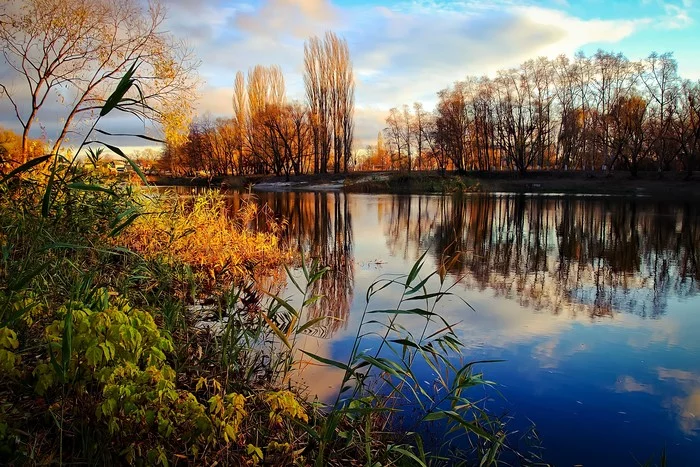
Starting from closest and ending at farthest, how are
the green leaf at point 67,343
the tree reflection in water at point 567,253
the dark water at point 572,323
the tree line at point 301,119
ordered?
the green leaf at point 67,343 < the dark water at point 572,323 < the tree reflection in water at point 567,253 < the tree line at point 301,119

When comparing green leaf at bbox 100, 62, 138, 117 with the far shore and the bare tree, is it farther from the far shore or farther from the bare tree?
the bare tree

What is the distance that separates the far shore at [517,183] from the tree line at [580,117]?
4.93 feet

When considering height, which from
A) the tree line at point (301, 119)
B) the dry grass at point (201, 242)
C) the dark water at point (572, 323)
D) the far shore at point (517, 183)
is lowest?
the dark water at point (572, 323)

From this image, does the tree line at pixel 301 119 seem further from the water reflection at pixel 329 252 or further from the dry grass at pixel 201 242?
the dry grass at pixel 201 242

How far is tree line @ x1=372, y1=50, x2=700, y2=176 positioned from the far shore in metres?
1.50

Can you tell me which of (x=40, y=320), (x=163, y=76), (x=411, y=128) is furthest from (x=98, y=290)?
(x=411, y=128)

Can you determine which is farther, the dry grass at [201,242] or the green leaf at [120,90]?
the dry grass at [201,242]

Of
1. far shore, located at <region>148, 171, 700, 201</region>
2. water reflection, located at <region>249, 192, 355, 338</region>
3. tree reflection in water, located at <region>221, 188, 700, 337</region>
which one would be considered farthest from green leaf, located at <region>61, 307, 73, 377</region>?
far shore, located at <region>148, 171, 700, 201</region>

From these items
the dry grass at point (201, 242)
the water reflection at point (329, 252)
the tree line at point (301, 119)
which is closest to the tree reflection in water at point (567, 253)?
the water reflection at point (329, 252)

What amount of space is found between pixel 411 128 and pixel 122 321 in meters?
64.4

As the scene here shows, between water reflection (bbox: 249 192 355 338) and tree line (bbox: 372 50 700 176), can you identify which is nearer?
water reflection (bbox: 249 192 355 338)

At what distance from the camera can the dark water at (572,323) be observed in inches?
148

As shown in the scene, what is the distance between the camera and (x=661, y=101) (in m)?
39.9

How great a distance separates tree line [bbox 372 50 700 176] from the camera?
39219 mm
